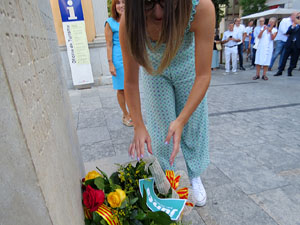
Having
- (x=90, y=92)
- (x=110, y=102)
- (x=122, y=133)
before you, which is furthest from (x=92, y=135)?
(x=90, y=92)

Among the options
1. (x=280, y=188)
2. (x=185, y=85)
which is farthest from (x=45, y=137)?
(x=280, y=188)

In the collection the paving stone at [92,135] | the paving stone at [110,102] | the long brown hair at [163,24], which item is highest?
the long brown hair at [163,24]

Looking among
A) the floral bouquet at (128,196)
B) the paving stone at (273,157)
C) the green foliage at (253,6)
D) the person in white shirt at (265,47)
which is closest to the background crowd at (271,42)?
the person in white shirt at (265,47)

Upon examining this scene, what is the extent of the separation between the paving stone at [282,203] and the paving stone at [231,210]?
0.06 metres

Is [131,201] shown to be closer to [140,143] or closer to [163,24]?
[140,143]

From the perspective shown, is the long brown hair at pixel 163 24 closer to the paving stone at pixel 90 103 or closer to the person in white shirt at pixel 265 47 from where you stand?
the paving stone at pixel 90 103

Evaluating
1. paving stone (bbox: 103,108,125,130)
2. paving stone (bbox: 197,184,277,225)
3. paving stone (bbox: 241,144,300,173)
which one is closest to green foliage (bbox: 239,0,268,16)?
paving stone (bbox: 103,108,125,130)

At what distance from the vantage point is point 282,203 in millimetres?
1718

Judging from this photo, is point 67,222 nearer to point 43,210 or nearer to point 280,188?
point 43,210

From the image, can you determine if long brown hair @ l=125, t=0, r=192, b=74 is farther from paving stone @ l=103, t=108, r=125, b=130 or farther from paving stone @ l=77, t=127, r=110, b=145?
paving stone @ l=103, t=108, r=125, b=130

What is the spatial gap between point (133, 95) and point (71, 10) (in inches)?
223

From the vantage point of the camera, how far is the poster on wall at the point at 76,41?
587cm

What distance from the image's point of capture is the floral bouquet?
111 cm

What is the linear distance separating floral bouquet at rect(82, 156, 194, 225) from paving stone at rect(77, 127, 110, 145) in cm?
165
